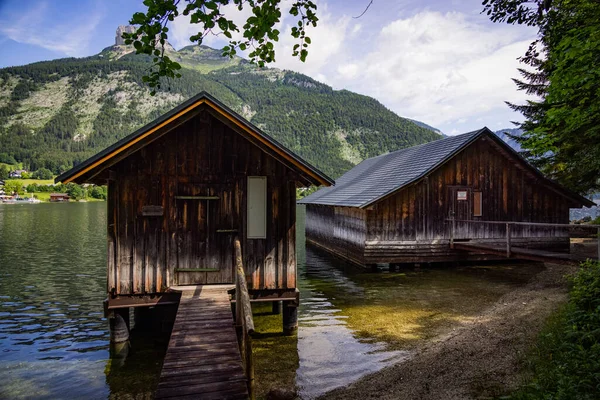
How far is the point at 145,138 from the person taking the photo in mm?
9836

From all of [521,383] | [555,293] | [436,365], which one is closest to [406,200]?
[555,293]

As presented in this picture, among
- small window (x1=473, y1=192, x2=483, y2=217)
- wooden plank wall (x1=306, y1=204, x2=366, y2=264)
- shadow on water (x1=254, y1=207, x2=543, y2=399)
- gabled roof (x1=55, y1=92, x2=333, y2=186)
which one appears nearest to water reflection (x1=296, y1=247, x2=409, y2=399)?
shadow on water (x1=254, y1=207, x2=543, y2=399)

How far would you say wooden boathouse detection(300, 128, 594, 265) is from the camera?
808 inches

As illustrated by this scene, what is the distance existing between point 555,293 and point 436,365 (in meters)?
8.03

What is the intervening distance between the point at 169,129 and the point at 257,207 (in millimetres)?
3056

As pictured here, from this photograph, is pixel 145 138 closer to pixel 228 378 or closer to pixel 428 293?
pixel 228 378

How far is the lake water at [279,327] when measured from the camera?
8547mm

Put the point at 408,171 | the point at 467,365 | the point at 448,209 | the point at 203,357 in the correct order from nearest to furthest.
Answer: the point at 203,357 → the point at 467,365 → the point at 448,209 → the point at 408,171

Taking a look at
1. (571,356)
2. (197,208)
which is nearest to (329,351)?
(197,208)

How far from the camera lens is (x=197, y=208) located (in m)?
10.5

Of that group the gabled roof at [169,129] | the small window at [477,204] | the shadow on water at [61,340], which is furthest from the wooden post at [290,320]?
the small window at [477,204]

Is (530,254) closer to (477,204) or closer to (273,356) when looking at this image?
(477,204)

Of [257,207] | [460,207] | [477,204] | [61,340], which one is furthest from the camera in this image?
[477,204]

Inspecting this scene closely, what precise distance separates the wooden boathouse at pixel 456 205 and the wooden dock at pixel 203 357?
12173 millimetres
